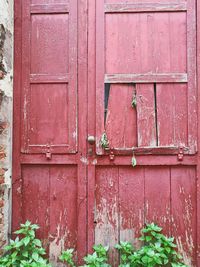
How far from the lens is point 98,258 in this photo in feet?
8.04

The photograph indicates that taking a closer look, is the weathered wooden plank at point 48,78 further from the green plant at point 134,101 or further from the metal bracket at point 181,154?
the metal bracket at point 181,154

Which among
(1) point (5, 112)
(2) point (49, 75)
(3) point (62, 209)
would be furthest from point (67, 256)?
(2) point (49, 75)

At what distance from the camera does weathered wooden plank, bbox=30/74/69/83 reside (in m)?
2.68

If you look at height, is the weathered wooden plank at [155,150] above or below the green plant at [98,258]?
above

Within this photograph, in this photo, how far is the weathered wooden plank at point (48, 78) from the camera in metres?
2.68

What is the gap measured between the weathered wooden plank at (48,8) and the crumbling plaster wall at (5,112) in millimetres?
196

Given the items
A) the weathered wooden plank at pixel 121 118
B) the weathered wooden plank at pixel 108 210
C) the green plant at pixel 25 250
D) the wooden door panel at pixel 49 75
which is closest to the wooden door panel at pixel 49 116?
the wooden door panel at pixel 49 75

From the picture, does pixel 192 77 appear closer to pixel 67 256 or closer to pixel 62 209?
pixel 62 209

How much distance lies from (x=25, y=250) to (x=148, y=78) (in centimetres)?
169

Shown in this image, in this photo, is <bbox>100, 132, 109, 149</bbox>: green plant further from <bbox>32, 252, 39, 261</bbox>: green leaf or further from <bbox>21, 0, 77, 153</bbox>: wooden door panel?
<bbox>32, 252, 39, 261</bbox>: green leaf

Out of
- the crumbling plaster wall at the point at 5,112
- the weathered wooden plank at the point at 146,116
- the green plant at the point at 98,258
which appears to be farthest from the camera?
the weathered wooden plank at the point at 146,116

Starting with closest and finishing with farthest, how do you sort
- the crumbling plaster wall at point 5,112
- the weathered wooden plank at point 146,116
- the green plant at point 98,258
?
the green plant at point 98,258
the crumbling plaster wall at point 5,112
the weathered wooden plank at point 146,116

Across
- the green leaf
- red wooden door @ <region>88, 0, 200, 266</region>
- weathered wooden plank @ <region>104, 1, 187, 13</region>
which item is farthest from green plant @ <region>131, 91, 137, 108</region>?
the green leaf

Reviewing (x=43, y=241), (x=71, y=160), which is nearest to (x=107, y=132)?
(x=71, y=160)
